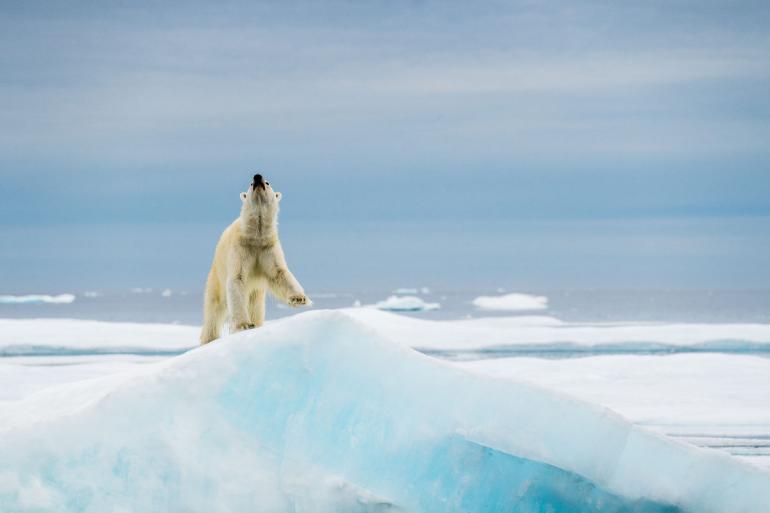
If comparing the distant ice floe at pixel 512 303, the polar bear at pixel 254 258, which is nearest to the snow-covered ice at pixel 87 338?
the polar bear at pixel 254 258

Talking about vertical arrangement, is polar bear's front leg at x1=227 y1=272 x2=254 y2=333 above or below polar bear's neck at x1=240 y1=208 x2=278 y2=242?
below

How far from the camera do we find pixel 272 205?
5.66m

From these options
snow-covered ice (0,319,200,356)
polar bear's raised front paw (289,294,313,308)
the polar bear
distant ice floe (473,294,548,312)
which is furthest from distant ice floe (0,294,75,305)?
polar bear's raised front paw (289,294,313,308)

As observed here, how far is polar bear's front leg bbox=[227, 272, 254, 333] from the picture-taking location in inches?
221

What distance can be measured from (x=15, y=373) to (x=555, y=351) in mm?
9082

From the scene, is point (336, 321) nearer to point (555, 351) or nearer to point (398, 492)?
point (398, 492)

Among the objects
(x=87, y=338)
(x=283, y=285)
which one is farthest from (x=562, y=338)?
(x=283, y=285)

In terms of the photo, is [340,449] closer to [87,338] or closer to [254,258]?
[254,258]

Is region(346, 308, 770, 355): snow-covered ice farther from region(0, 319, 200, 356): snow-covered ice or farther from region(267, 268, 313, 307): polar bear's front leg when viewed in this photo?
region(267, 268, 313, 307): polar bear's front leg

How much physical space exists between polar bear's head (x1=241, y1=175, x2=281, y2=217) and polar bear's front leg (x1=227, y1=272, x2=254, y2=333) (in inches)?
15.1

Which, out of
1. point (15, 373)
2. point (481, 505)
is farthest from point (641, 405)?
point (15, 373)

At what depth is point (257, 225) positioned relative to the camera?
18.5ft

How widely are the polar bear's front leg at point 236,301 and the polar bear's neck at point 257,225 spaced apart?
236mm

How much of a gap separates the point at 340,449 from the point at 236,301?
5.45ft
